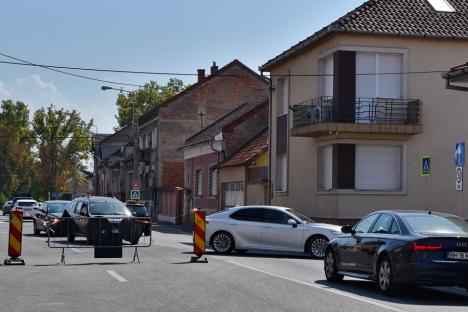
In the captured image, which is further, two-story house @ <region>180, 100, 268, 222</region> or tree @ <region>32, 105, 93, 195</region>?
tree @ <region>32, 105, 93, 195</region>

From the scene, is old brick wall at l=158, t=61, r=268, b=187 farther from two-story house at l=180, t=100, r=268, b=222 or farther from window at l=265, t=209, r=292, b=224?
window at l=265, t=209, r=292, b=224

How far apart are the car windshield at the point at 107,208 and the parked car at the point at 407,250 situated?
14.4m

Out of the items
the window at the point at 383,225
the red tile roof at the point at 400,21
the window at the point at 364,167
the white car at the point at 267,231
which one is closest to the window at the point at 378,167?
the window at the point at 364,167

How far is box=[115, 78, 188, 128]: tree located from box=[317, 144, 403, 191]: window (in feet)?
224

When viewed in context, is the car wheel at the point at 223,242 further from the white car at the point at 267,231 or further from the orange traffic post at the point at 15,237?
the orange traffic post at the point at 15,237

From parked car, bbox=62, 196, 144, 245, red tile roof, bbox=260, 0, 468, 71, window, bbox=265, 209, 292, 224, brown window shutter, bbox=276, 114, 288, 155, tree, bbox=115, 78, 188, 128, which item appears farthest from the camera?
tree, bbox=115, 78, 188, 128

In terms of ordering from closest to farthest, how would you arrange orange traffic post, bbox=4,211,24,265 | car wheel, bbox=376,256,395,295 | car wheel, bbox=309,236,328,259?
car wheel, bbox=376,256,395,295 < orange traffic post, bbox=4,211,24,265 < car wheel, bbox=309,236,328,259

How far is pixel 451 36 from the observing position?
33.2m

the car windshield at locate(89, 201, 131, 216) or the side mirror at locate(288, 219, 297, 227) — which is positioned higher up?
the car windshield at locate(89, 201, 131, 216)

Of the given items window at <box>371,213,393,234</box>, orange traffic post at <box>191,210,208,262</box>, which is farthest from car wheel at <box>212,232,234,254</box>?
window at <box>371,213,393,234</box>

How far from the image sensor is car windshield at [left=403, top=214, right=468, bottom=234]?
1459 cm

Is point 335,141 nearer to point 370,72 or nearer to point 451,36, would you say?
point 370,72

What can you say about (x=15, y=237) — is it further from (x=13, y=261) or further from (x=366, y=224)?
(x=366, y=224)

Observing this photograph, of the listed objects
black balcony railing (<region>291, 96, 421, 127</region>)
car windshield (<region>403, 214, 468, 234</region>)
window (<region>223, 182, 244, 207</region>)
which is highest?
black balcony railing (<region>291, 96, 421, 127</region>)
